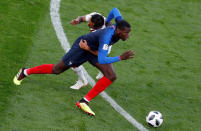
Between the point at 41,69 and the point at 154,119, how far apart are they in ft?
7.20

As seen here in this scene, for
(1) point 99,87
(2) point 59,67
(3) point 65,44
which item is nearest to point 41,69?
(2) point 59,67

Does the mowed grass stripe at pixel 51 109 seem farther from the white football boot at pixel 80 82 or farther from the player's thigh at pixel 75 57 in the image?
the player's thigh at pixel 75 57

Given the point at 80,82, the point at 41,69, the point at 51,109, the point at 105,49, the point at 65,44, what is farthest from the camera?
the point at 65,44

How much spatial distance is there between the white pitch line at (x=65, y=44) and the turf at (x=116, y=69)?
0.11 m

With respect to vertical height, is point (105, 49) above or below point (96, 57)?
above

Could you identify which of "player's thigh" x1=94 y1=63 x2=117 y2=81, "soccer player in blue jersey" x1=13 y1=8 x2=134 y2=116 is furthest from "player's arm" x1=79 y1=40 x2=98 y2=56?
"player's thigh" x1=94 y1=63 x2=117 y2=81

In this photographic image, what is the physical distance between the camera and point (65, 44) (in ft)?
29.3

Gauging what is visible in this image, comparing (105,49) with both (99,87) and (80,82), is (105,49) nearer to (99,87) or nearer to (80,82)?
(99,87)

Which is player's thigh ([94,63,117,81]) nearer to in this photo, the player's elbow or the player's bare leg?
the player's elbow

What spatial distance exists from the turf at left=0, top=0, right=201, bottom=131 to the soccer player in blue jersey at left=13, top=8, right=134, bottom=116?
0.86 feet

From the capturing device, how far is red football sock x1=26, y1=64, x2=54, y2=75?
7121 mm

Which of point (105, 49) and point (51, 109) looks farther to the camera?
point (51, 109)

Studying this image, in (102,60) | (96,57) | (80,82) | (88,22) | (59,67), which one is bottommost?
(80,82)

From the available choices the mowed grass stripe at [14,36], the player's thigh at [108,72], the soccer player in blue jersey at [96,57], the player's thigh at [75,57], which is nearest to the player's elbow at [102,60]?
the soccer player in blue jersey at [96,57]
